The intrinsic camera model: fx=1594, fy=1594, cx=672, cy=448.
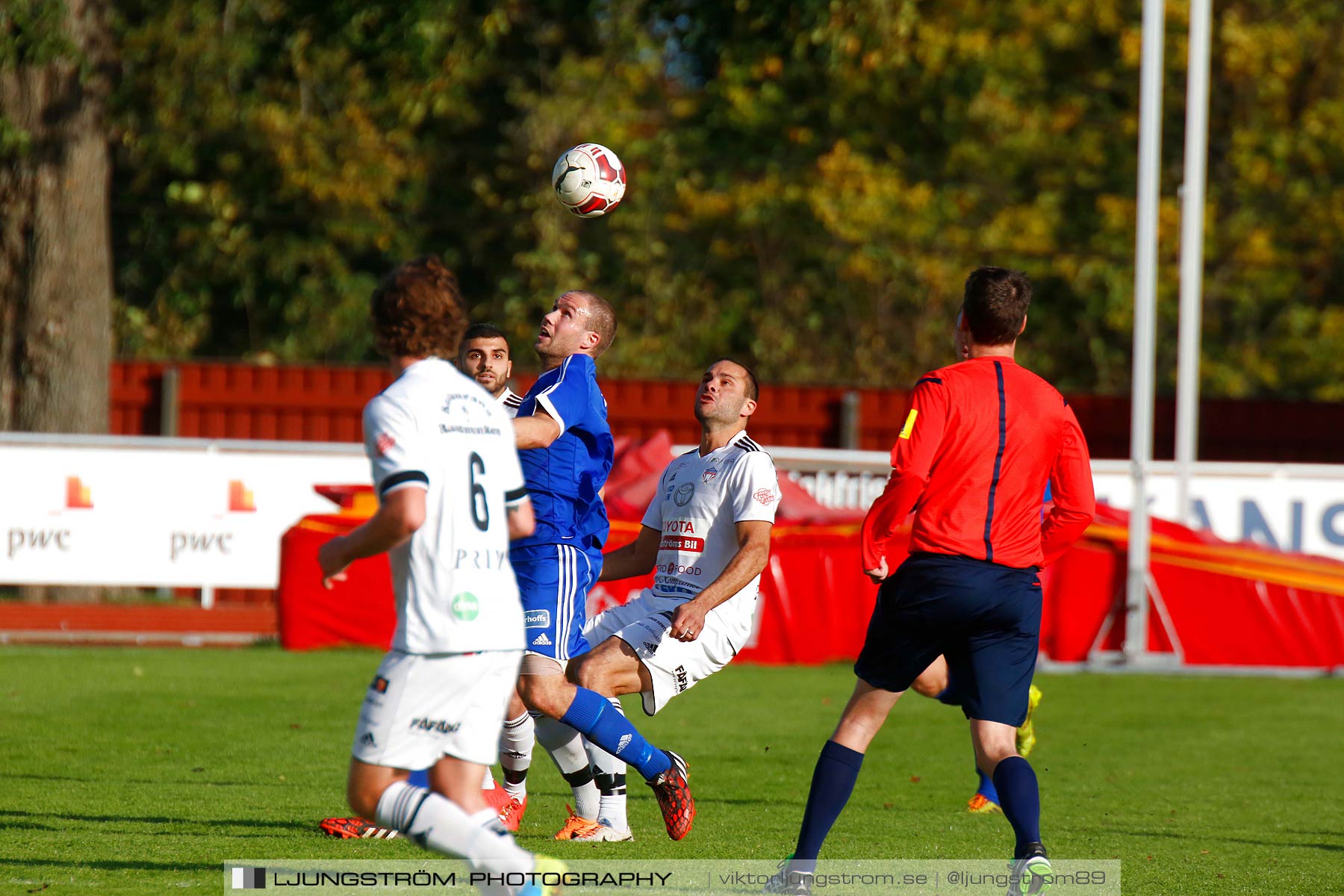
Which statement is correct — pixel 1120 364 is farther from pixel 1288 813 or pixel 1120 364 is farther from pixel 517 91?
pixel 1288 813

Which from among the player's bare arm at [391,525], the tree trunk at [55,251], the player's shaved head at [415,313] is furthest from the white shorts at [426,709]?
the tree trunk at [55,251]

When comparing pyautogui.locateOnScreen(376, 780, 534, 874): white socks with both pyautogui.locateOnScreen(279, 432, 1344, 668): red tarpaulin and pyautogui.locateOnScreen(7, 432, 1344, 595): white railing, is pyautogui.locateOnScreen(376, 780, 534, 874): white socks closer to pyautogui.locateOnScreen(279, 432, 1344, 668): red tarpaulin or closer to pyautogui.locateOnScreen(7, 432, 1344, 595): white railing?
pyautogui.locateOnScreen(279, 432, 1344, 668): red tarpaulin

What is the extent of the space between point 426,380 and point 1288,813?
528cm

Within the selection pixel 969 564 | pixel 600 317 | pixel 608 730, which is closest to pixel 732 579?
pixel 608 730

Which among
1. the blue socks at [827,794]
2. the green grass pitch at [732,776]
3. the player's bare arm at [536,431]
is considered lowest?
the green grass pitch at [732,776]

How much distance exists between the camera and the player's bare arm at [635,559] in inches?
270

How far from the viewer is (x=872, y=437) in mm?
20688

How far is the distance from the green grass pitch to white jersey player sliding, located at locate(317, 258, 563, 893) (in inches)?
60.9

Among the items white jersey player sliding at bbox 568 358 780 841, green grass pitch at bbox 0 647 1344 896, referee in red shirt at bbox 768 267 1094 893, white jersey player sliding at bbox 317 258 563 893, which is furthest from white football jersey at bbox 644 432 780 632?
white jersey player sliding at bbox 317 258 563 893

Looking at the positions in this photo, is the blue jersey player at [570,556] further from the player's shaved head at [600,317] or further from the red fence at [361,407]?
the red fence at [361,407]

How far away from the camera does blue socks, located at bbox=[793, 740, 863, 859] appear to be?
5234 mm

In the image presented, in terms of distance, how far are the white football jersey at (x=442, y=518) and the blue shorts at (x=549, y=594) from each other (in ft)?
6.68

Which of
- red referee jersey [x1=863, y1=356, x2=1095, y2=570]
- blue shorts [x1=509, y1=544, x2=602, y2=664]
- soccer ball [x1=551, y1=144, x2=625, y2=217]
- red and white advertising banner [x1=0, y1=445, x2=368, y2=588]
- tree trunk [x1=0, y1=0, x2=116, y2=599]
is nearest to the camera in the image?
red referee jersey [x1=863, y1=356, x2=1095, y2=570]

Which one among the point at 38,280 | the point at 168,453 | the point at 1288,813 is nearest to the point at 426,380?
the point at 1288,813
